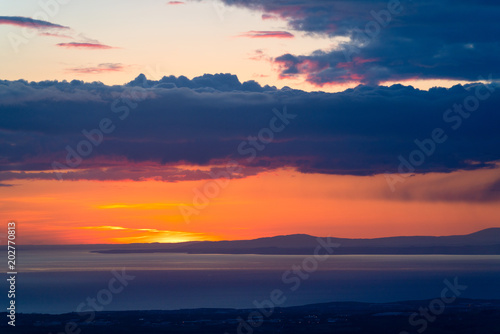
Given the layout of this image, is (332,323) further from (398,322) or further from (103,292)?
(103,292)

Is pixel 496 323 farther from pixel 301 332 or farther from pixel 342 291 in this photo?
pixel 342 291

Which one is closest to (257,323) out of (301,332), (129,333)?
(301,332)

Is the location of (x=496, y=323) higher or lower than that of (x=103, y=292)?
lower

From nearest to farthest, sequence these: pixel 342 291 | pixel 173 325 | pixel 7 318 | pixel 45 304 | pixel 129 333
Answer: pixel 129 333
pixel 173 325
pixel 7 318
pixel 45 304
pixel 342 291

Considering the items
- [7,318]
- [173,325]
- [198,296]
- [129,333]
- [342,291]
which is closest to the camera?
[129,333]

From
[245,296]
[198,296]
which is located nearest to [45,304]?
[198,296]

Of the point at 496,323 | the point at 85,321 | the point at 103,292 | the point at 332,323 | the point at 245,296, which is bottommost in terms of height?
the point at 496,323

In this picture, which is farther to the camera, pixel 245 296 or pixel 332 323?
pixel 245 296
